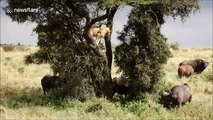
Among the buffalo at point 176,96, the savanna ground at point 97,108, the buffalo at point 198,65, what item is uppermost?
the buffalo at point 198,65

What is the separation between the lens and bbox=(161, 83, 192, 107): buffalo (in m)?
17.7

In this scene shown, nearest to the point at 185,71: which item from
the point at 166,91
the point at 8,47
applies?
the point at 166,91

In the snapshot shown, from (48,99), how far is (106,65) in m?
2.72

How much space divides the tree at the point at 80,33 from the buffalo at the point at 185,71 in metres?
7.91

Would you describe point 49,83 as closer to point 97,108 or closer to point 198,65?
point 97,108

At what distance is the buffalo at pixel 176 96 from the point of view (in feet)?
58.0

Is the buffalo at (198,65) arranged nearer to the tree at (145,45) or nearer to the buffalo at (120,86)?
the buffalo at (120,86)

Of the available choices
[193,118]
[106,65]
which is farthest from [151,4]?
[193,118]

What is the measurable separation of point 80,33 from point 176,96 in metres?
4.75

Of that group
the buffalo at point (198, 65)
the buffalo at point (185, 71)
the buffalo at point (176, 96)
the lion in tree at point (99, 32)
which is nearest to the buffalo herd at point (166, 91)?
the buffalo at point (176, 96)

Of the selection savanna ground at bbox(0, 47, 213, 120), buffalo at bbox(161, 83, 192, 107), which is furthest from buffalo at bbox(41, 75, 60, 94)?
buffalo at bbox(161, 83, 192, 107)

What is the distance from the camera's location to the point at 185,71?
26.4m

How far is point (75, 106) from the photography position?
1752 centimetres

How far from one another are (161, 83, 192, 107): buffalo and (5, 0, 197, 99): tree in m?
1.26
